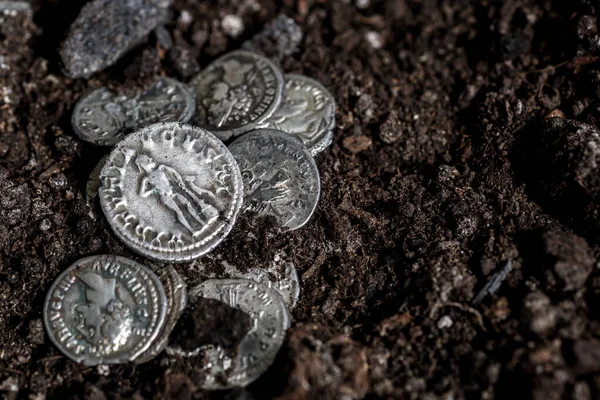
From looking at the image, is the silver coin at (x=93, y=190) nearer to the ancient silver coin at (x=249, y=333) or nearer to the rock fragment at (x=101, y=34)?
the ancient silver coin at (x=249, y=333)

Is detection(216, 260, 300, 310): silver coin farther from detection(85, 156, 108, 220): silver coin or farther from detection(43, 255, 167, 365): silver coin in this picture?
detection(85, 156, 108, 220): silver coin

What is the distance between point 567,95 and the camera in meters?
3.77

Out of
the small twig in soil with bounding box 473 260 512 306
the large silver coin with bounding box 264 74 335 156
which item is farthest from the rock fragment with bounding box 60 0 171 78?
the small twig in soil with bounding box 473 260 512 306

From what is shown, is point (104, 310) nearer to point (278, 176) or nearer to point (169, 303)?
point (169, 303)

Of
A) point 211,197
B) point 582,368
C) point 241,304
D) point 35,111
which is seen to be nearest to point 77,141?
point 35,111

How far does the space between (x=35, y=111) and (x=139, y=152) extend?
1137 millimetres

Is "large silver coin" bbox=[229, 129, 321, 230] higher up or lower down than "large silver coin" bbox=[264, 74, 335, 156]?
lower down

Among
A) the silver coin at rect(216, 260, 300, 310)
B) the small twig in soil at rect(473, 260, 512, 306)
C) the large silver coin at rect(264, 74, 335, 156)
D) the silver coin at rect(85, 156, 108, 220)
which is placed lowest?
the silver coin at rect(216, 260, 300, 310)

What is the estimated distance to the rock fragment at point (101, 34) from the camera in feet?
13.2

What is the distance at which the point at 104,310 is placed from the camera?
10.4 feet

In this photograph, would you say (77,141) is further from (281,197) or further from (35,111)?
(281,197)

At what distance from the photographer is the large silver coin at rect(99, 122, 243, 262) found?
10.9 ft

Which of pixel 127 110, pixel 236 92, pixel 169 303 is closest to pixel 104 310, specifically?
pixel 169 303

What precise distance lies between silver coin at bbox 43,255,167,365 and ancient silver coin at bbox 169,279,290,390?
271 millimetres
